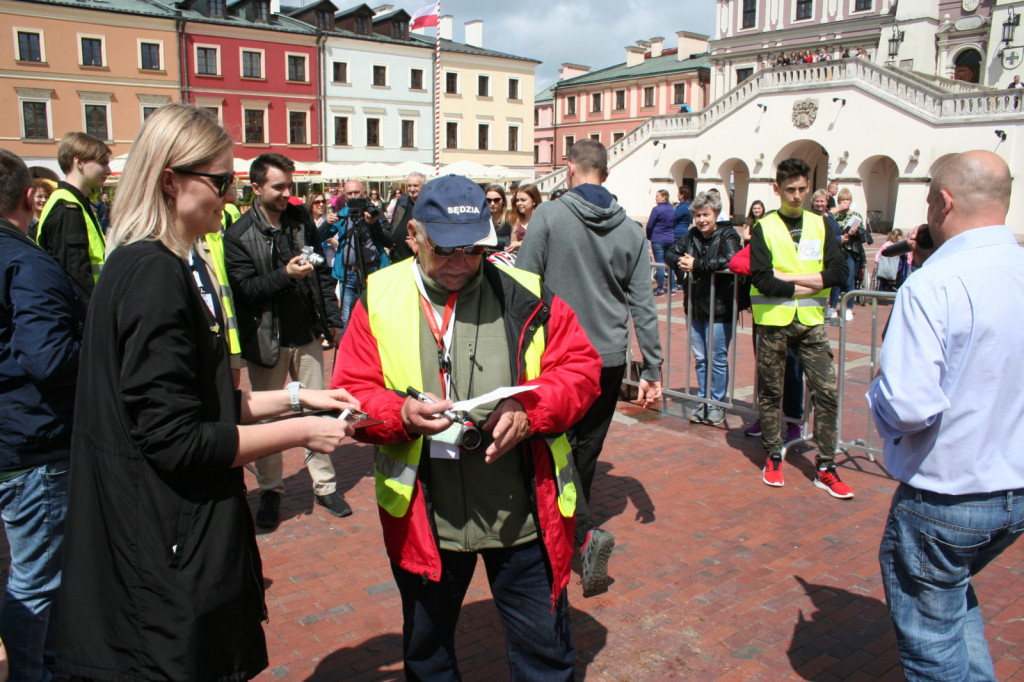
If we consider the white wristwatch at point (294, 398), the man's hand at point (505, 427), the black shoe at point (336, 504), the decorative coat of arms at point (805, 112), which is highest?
the decorative coat of arms at point (805, 112)

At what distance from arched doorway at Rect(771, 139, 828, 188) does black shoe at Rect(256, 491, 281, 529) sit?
33.0 meters

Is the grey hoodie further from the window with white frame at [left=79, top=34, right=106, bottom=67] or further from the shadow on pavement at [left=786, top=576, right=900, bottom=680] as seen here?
the window with white frame at [left=79, top=34, right=106, bottom=67]

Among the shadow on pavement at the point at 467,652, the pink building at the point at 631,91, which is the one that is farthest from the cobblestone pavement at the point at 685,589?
the pink building at the point at 631,91

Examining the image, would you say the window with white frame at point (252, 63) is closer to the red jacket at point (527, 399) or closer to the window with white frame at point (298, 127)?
the window with white frame at point (298, 127)

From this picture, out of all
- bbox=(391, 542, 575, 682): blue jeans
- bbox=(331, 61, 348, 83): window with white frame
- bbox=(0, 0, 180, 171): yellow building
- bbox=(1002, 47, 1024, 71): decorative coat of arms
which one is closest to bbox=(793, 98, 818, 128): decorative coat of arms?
bbox=(1002, 47, 1024, 71): decorative coat of arms

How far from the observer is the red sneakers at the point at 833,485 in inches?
217

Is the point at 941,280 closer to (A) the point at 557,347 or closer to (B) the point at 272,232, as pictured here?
(A) the point at 557,347

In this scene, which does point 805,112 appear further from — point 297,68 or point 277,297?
point 277,297

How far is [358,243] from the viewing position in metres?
9.04

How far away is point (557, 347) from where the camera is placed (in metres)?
2.64

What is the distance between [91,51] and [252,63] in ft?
27.5

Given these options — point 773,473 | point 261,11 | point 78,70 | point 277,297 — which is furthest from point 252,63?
point 773,473

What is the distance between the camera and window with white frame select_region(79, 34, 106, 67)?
41688 millimetres

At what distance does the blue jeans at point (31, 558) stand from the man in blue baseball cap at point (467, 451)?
1.31 metres
